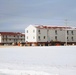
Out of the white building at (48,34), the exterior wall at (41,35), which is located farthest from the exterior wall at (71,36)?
the exterior wall at (41,35)

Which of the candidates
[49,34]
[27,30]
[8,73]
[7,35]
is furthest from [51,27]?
[8,73]

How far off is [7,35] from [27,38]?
68.6ft

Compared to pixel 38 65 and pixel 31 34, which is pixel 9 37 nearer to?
pixel 31 34

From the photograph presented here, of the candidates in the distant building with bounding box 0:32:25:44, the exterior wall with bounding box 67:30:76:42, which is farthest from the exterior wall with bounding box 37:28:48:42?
the distant building with bounding box 0:32:25:44

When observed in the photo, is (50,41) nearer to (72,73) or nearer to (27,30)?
(27,30)

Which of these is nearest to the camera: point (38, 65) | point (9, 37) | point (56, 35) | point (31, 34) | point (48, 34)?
point (38, 65)

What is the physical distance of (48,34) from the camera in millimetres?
68312

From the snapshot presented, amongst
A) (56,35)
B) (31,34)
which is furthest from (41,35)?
(56,35)

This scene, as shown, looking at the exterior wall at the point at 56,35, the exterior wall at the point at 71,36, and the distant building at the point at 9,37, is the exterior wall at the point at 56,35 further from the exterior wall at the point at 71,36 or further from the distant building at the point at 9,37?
the distant building at the point at 9,37

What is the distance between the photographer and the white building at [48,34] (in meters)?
67.9

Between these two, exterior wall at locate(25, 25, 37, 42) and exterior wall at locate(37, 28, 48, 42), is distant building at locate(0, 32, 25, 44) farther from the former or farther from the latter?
exterior wall at locate(37, 28, 48, 42)

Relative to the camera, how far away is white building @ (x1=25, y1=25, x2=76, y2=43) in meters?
67.9

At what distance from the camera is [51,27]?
6912 cm

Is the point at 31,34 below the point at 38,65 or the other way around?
the other way around
